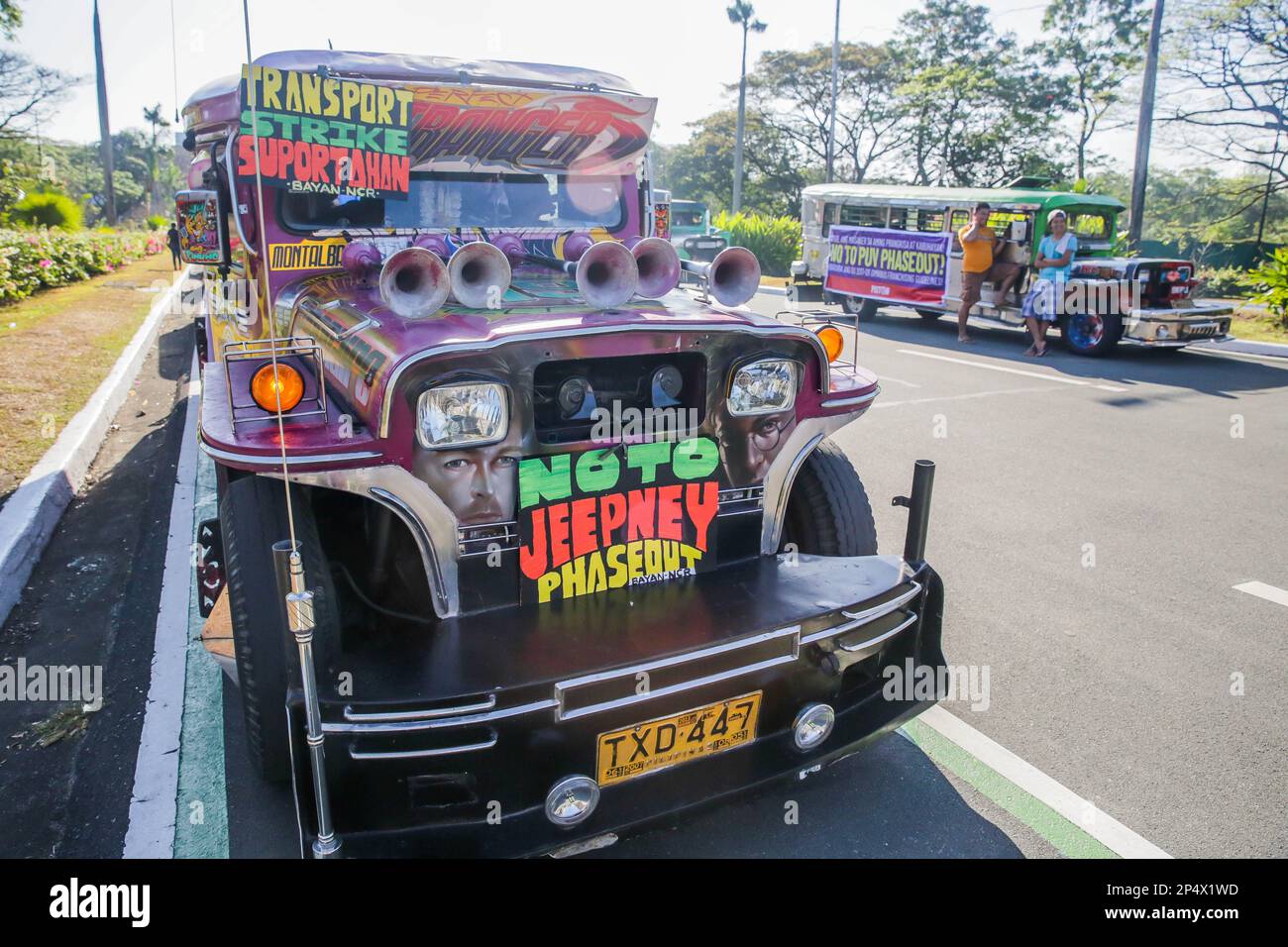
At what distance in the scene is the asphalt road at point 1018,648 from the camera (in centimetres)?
294

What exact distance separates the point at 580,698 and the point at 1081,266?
463 inches

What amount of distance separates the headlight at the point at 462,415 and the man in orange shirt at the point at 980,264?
37.4ft

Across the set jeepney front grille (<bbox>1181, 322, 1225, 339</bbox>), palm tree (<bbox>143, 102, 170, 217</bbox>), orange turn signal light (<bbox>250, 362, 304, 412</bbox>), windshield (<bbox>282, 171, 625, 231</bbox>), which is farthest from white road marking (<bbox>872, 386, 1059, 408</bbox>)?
palm tree (<bbox>143, 102, 170, 217</bbox>)

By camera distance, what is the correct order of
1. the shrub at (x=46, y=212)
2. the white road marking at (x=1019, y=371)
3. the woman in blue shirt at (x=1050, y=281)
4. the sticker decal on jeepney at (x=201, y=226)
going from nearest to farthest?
the sticker decal on jeepney at (x=201, y=226) < the white road marking at (x=1019, y=371) < the woman in blue shirt at (x=1050, y=281) < the shrub at (x=46, y=212)

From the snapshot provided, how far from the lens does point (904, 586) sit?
301 cm

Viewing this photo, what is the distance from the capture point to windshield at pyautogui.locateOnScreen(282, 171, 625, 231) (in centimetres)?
409

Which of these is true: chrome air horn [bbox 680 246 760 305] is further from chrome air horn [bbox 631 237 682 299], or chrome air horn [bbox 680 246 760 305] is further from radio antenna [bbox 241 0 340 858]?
radio antenna [bbox 241 0 340 858]

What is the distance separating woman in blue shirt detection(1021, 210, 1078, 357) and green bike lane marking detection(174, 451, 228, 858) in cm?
1099

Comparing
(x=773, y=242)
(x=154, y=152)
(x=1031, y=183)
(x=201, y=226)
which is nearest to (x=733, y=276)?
(x=201, y=226)

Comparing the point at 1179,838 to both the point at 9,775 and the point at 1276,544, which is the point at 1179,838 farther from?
the point at 9,775

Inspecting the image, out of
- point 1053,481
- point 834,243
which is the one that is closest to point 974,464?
point 1053,481

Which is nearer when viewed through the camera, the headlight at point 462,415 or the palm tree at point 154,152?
the headlight at point 462,415

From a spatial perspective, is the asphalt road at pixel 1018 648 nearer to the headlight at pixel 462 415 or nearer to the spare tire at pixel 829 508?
the spare tire at pixel 829 508

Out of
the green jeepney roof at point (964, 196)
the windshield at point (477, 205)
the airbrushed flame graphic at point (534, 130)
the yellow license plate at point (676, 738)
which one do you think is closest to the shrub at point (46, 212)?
the green jeepney roof at point (964, 196)
